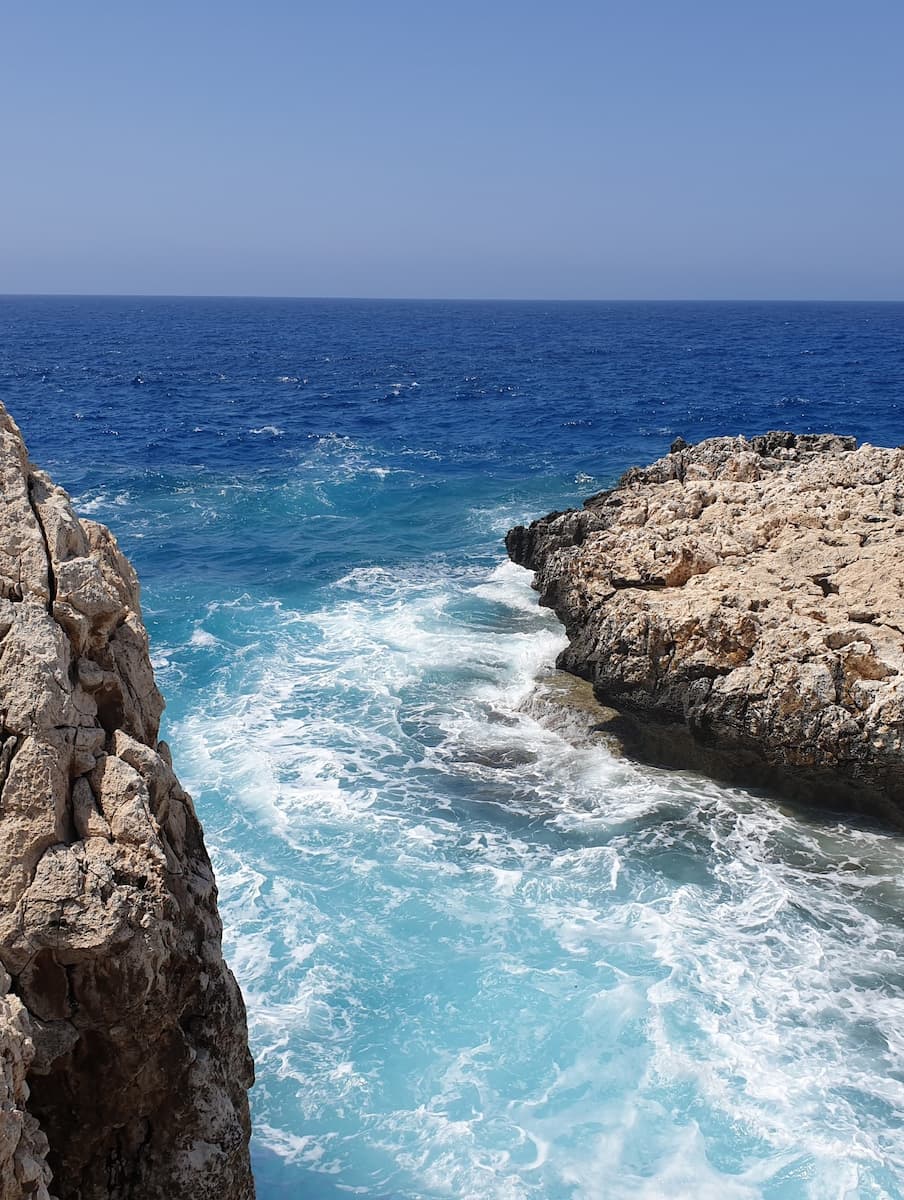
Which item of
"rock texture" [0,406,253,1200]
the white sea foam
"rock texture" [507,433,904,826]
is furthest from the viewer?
"rock texture" [507,433,904,826]

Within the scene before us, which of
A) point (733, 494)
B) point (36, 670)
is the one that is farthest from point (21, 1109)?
point (733, 494)

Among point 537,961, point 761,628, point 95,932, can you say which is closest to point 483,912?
point 537,961

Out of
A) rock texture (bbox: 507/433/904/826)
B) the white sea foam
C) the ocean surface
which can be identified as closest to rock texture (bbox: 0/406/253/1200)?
the ocean surface

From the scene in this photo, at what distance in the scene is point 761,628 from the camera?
18.4 meters

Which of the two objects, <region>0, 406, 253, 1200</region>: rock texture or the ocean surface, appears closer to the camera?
<region>0, 406, 253, 1200</region>: rock texture

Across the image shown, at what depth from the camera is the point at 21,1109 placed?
6.38 m

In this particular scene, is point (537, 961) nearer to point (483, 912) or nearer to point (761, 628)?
point (483, 912)

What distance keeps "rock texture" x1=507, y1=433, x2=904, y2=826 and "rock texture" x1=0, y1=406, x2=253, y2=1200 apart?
38.2ft

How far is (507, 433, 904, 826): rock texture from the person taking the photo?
17.1 metres

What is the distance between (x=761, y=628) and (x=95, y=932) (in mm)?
14138

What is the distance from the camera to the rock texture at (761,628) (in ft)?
56.1

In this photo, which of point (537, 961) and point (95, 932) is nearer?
point (95, 932)

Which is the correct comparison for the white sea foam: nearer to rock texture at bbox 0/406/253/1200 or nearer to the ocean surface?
the ocean surface

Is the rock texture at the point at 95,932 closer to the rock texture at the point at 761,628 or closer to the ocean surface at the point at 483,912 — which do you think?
the ocean surface at the point at 483,912
